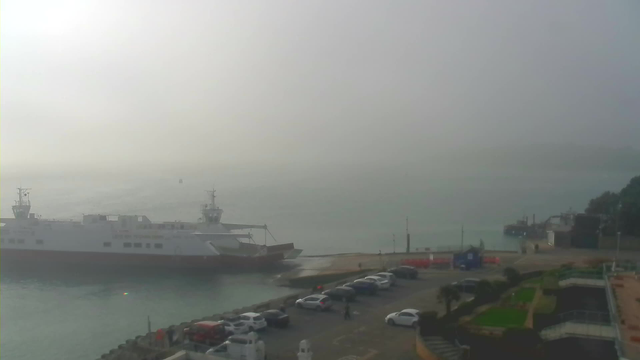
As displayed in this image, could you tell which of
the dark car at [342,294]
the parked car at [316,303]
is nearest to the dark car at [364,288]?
the dark car at [342,294]

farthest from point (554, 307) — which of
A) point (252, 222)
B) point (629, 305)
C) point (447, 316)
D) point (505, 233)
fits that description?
point (252, 222)

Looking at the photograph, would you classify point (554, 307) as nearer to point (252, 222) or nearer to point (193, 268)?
point (193, 268)

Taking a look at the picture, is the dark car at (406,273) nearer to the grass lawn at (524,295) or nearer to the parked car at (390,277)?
the parked car at (390,277)

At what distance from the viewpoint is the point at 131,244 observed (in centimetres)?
2544

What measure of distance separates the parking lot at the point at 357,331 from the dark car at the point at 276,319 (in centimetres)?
13

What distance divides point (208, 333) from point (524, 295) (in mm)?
6298

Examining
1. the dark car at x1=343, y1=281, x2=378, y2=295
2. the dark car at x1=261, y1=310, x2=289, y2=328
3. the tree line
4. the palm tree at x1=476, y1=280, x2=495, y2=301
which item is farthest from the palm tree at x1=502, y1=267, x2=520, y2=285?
the tree line

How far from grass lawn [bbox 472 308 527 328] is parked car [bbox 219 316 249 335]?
4.12 m

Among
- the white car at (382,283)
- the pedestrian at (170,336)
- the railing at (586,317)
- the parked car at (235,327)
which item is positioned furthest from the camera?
the white car at (382,283)

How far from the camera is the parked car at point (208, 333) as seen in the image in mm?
9391

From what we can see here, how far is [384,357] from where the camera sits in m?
8.30

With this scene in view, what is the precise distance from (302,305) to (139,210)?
147ft

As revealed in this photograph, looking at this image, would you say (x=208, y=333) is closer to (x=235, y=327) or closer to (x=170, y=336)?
(x=235, y=327)

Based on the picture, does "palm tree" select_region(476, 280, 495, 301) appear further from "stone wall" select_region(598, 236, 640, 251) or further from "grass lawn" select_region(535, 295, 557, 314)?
"stone wall" select_region(598, 236, 640, 251)
